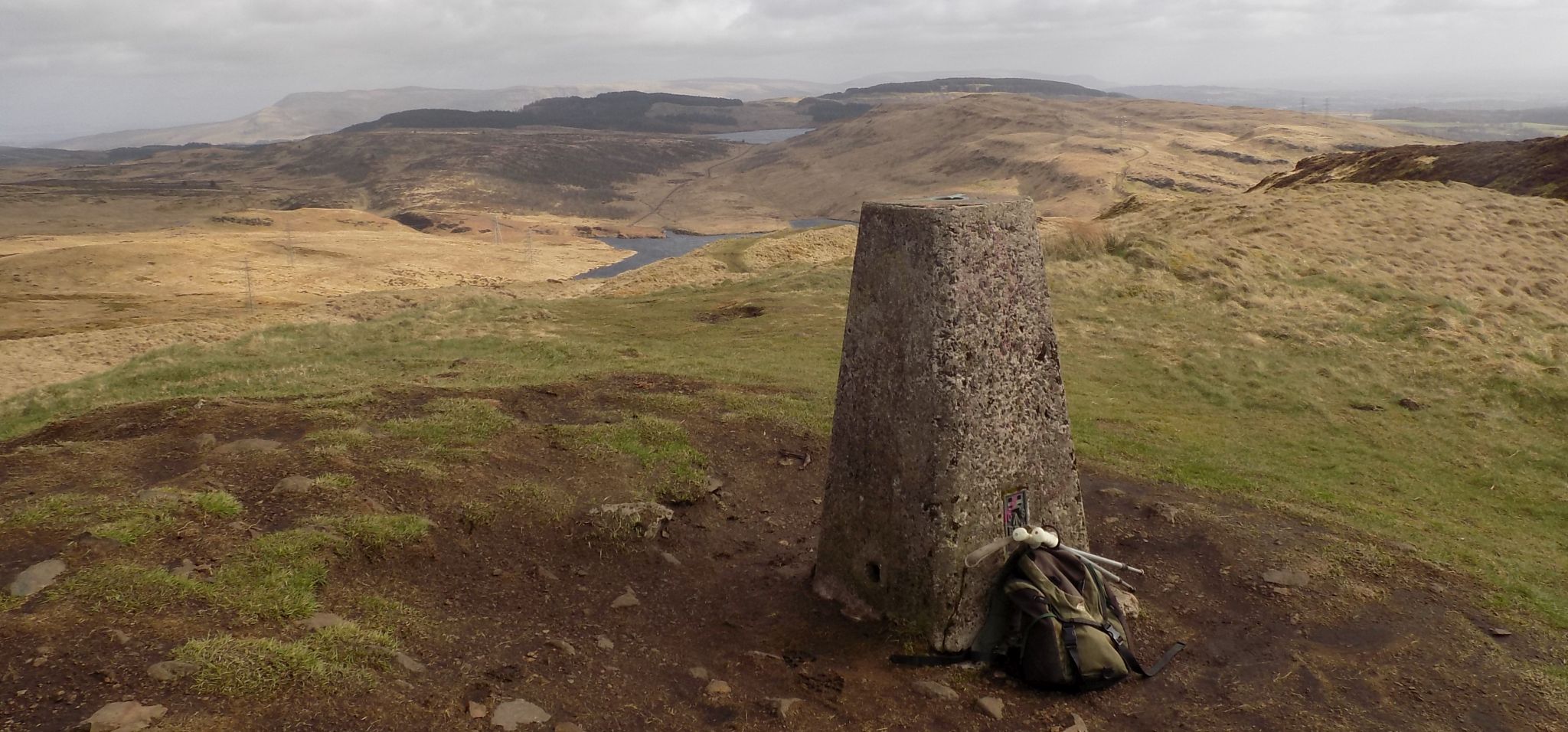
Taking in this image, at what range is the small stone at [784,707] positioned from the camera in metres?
6.46

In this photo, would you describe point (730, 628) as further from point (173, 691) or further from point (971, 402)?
point (173, 691)

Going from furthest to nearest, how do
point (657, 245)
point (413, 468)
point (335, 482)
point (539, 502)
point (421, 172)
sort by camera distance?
1. point (421, 172)
2. point (657, 245)
3. point (413, 468)
4. point (539, 502)
5. point (335, 482)

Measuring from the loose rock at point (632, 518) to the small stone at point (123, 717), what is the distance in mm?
4408

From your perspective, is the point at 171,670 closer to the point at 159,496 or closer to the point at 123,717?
the point at 123,717

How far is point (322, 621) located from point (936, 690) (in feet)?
15.5

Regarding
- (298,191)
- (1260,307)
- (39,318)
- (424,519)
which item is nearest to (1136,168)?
(1260,307)

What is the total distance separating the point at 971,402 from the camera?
7.19 meters

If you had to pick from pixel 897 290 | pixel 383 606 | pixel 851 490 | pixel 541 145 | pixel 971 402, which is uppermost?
pixel 541 145

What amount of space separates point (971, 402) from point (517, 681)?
410 cm

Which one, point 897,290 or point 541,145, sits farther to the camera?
point 541,145

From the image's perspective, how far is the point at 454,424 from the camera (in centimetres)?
1156

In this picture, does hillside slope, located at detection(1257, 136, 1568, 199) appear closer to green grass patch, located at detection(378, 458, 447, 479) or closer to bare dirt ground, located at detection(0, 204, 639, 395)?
green grass patch, located at detection(378, 458, 447, 479)

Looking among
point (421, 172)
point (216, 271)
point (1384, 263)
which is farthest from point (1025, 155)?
point (421, 172)

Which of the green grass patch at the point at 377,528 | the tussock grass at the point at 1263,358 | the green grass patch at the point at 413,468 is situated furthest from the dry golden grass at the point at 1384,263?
the green grass patch at the point at 377,528
